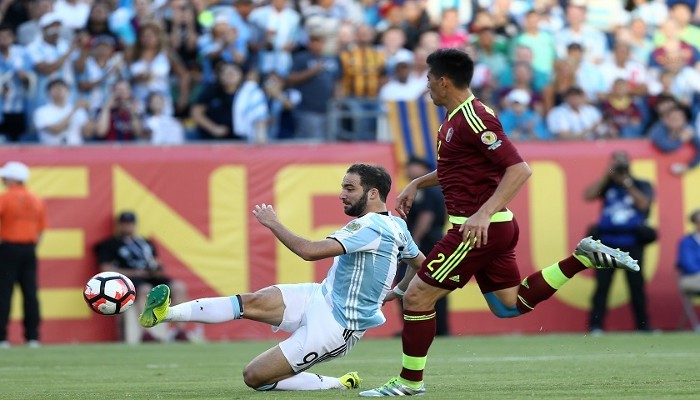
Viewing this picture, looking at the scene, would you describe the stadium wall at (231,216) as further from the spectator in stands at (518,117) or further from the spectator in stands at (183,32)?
the spectator in stands at (183,32)

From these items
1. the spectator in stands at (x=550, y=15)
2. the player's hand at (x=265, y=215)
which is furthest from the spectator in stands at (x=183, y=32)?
the player's hand at (x=265, y=215)

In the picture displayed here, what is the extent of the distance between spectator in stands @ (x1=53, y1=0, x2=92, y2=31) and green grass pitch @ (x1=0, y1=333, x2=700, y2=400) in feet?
16.2

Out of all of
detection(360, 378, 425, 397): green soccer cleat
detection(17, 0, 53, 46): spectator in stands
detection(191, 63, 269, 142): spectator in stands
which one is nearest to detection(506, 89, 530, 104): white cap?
detection(191, 63, 269, 142): spectator in stands

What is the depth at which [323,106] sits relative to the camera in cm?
1881

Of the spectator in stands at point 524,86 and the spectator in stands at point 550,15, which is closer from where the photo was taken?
the spectator in stands at point 524,86

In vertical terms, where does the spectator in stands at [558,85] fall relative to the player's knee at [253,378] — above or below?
above

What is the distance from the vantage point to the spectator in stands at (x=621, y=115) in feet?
64.9

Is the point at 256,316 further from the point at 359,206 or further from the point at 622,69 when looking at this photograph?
the point at 622,69

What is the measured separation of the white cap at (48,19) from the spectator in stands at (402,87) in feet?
15.4

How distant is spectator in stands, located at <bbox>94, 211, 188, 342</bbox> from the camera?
1714 centimetres

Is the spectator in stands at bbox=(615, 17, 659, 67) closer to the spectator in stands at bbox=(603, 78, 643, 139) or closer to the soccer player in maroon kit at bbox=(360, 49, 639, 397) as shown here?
the spectator in stands at bbox=(603, 78, 643, 139)

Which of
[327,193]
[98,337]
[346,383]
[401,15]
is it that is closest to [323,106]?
[327,193]

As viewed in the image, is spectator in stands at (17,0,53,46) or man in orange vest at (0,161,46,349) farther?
spectator in stands at (17,0,53,46)

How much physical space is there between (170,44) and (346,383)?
10.5 metres
